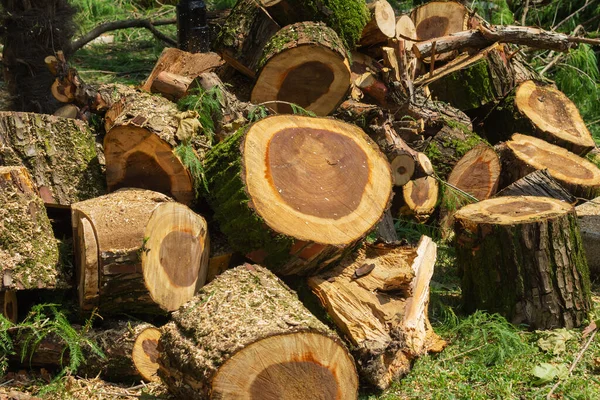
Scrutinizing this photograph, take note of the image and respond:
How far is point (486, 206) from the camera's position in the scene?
186 inches

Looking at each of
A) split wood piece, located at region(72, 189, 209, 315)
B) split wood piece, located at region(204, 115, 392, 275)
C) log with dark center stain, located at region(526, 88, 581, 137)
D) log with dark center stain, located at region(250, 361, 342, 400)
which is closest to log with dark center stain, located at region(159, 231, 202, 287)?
split wood piece, located at region(72, 189, 209, 315)

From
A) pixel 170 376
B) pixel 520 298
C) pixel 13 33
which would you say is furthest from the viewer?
pixel 13 33

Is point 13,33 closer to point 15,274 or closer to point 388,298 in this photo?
point 15,274

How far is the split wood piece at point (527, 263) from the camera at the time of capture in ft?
14.3

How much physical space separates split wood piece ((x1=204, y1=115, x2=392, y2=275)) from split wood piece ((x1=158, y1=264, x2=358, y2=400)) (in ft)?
1.14

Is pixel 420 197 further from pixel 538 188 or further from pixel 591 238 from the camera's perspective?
pixel 591 238

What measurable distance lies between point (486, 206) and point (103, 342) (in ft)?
7.37

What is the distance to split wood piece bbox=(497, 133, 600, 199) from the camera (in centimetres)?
580

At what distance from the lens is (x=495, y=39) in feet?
21.3

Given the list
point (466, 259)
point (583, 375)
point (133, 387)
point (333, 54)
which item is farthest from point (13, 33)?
point (583, 375)

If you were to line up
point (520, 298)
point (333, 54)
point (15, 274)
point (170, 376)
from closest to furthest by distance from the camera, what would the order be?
point (170, 376) < point (15, 274) < point (520, 298) < point (333, 54)

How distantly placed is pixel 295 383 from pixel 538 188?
2788mm

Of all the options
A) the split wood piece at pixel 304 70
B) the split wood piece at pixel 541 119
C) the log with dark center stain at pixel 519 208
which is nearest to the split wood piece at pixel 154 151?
the split wood piece at pixel 304 70

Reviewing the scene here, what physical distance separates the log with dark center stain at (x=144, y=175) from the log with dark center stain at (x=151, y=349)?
807 millimetres
